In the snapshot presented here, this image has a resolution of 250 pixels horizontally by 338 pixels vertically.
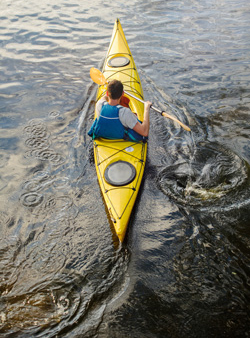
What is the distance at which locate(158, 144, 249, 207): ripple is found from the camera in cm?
378

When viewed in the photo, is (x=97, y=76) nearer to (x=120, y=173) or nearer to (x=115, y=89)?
(x=115, y=89)

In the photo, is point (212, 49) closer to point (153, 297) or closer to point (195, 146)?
point (195, 146)

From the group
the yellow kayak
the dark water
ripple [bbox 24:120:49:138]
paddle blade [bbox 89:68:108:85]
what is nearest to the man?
the yellow kayak

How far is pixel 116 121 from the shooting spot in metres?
4.10

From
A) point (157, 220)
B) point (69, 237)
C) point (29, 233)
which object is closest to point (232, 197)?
point (157, 220)

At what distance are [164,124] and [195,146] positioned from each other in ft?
3.12

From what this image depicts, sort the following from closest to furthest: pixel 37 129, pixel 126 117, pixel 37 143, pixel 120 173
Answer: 1. pixel 120 173
2. pixel 126 117
3. pixel 37 143
4. pixel 37 129

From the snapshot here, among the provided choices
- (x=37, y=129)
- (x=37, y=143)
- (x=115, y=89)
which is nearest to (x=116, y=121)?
(x=115, y=89)

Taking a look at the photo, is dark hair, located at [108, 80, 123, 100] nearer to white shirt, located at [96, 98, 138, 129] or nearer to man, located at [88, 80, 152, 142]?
man, located at [88, 80, 152, 142]

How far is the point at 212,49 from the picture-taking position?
816 centimetres

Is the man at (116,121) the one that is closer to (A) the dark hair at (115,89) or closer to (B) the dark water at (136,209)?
(A) the dark hair at (115,89)

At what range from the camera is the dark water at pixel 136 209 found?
103 inches

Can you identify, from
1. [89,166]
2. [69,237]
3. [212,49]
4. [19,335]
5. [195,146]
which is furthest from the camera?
[212,49]

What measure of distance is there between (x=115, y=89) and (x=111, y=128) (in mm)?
613
